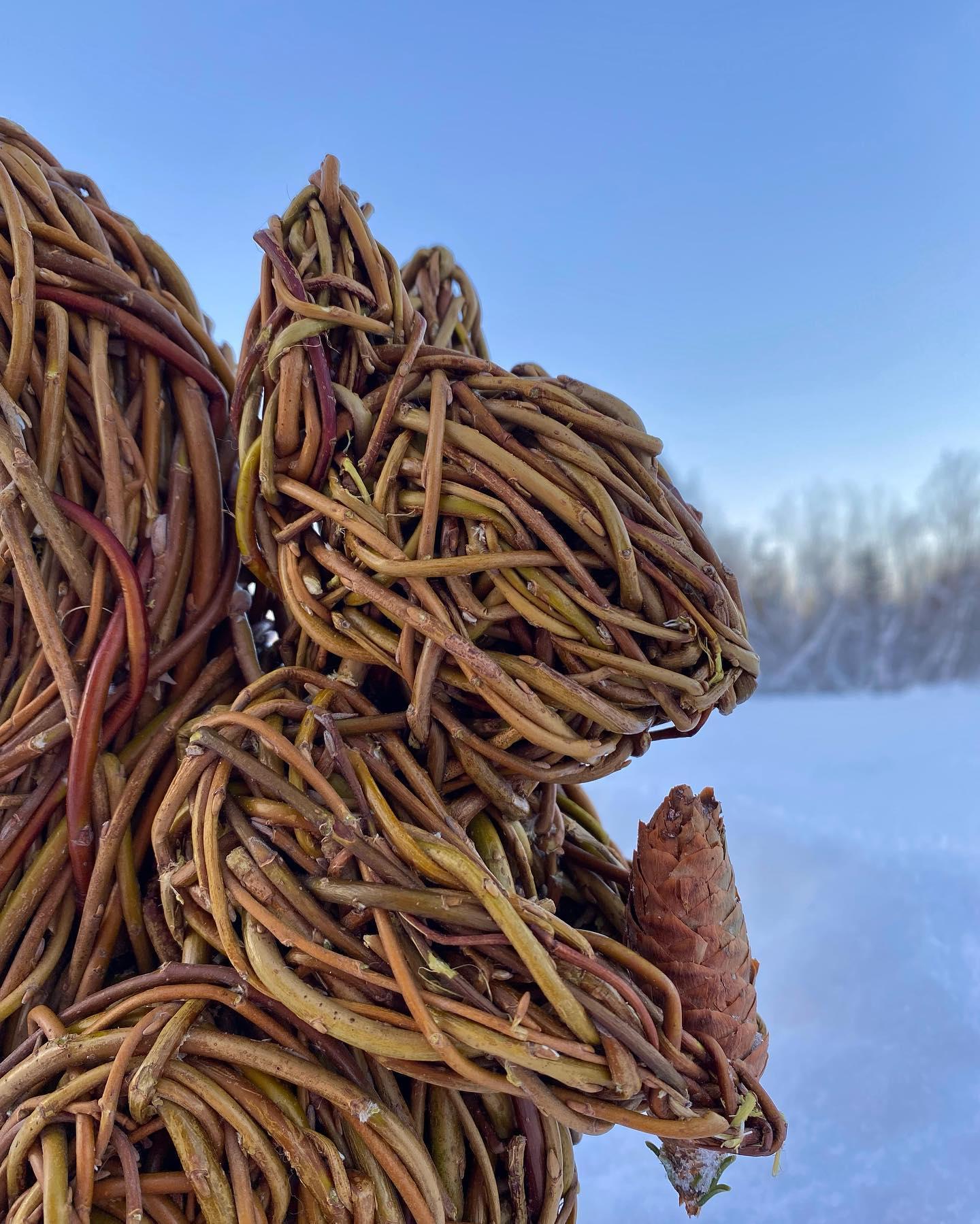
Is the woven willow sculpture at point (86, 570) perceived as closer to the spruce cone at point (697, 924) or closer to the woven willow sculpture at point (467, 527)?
the woven willow sculpture at point (467, 527)

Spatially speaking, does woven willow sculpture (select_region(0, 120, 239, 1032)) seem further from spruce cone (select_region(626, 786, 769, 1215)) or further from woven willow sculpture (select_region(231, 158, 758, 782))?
spruce cone (select_region(626, 786, 769, 1215))

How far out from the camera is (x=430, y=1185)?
337 millimetres

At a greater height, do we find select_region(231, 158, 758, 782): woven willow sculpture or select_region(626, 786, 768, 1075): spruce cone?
select_region(231, 158, 758, 782): woven willow sculpture

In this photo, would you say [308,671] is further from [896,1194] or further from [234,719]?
[896,1194]

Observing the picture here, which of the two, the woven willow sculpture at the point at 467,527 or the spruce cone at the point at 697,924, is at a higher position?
the woven willow sculpture at the point at 467,527

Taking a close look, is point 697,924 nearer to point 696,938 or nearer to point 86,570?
point 696,938

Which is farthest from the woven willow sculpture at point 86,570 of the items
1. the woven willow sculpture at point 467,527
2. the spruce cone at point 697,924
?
the spruce cone at point 697,924

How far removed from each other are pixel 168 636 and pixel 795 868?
519 mm

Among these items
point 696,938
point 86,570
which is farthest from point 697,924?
point 86,570

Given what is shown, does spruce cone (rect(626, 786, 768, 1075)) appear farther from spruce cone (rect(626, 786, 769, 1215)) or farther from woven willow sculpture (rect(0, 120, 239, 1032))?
woven willow sculpture (rect(0, 120, 239, 1032))

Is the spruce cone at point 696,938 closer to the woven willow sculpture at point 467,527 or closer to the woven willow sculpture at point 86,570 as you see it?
the woven willow sculpture at point 467,527

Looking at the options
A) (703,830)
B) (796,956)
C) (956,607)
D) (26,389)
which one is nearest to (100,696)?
(26,389)

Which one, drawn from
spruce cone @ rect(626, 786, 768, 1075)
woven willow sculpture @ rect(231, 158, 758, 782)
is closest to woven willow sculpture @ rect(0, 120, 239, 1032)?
woven willow sculpture @ rect(231, 158, 758, 782)

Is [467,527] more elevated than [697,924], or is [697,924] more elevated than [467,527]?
[467,527]
